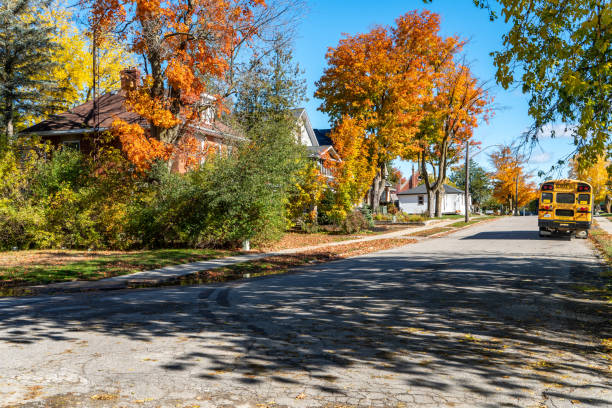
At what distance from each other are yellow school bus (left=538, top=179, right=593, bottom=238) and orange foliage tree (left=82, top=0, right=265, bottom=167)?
18.2 m

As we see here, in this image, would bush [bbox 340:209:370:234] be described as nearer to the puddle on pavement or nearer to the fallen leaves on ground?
the puddle on pavement

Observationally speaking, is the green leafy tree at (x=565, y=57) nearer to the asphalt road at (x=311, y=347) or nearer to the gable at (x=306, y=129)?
the asphalt road at (x=311, y=347)

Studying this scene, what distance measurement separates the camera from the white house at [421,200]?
279ft

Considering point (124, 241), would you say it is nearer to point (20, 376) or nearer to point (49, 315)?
point (49, 315)

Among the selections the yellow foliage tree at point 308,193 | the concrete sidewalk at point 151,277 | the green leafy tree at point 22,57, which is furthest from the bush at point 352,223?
the green leafy tree at point 22,57

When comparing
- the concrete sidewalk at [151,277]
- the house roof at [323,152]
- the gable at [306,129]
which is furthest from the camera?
the gable at [306,129]

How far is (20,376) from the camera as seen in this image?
15.2 ft

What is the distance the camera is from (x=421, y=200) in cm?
8519

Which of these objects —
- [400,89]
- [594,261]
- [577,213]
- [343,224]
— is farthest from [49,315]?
[400,89]

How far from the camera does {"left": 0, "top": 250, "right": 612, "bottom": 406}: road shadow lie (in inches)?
187

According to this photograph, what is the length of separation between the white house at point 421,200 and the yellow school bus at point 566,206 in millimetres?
58461

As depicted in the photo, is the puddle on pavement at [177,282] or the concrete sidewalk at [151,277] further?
the concrete sidewalk at [151,277]

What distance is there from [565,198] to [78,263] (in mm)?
23580

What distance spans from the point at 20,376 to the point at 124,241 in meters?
14.0
